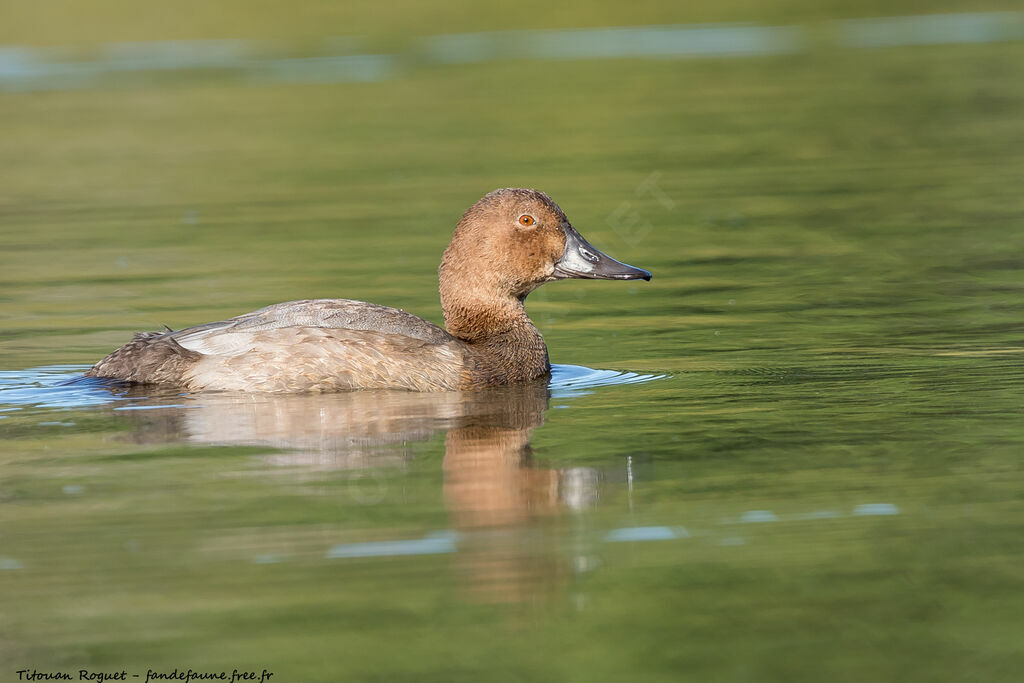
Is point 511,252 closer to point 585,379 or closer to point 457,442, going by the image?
point 585,379

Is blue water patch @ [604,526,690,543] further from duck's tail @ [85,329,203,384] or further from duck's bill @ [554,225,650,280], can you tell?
duck's bill @ [554,225,650,280]

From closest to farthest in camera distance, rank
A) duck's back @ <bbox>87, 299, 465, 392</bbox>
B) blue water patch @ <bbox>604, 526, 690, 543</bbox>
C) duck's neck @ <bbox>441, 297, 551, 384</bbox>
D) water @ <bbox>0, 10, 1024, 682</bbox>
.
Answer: water @ <bbox>0, 10, 1024, 682</bbox>
blue water patch @ <bbox>604, 526, 690, 543</bbox>
duck's back @ <bbox>87, 299, 465, 392</bbox>
duck's neck @ <bbox>441, 297, 551, 384</bbox>

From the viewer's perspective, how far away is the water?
599cm

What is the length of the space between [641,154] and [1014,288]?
9.60 metres

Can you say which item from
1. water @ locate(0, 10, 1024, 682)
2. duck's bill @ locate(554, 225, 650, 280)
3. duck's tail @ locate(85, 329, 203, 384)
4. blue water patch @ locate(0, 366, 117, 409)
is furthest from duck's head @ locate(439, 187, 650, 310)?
blue water patch @ locate(0, 366, 117, 409)

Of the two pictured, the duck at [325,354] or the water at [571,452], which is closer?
the water at [571,452]

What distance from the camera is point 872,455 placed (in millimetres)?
8070

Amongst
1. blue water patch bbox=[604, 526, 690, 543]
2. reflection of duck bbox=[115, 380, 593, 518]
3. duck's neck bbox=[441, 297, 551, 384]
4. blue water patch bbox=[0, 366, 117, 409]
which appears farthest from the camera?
duck's neck bbox=[441, 297, 551, 384]

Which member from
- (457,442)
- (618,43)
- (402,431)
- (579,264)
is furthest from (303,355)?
(618,43)

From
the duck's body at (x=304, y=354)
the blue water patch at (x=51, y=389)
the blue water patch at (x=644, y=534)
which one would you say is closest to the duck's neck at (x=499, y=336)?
the duck's body at (x=304, y=354)

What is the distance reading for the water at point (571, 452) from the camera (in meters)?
5.99

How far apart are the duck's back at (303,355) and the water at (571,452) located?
17cm

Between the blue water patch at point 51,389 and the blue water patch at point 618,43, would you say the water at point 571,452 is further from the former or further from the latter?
the blue water patch at point 618,43

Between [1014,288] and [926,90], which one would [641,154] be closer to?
[926,90]
